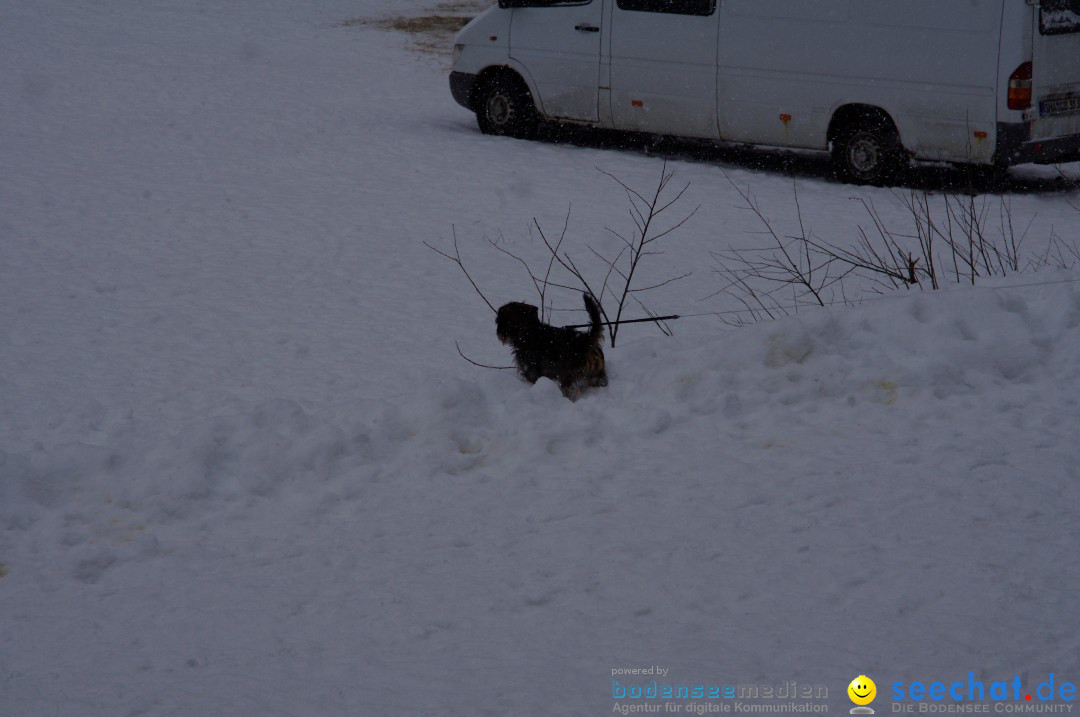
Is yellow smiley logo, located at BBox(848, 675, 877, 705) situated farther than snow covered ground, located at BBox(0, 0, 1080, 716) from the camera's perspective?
No

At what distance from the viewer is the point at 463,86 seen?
1174cm

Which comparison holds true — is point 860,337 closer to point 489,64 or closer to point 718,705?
point 718,705

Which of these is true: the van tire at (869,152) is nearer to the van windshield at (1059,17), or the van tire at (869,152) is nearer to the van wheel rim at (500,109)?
the van windshield at (1059,17)

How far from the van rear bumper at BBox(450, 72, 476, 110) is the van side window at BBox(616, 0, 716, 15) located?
2.04m

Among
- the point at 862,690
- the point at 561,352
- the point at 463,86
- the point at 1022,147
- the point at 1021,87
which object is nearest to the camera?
the point at 862,690

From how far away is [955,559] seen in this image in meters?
3.45

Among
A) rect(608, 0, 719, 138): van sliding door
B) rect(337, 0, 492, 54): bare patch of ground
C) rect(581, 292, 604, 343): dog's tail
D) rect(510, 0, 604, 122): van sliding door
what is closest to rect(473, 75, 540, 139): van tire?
rect(510, 0, 604, 122): van sliding door

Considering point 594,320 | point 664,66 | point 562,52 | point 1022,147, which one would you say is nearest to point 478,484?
point 594,320

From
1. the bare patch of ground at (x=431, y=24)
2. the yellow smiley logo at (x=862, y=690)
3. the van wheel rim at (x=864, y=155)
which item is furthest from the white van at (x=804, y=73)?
the yellow smiley logo at (x=862, y=690)

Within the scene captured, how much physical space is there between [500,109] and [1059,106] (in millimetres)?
5734

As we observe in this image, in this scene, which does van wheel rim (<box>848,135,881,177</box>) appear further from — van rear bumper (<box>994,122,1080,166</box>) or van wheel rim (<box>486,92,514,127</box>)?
van wheel rim (<box>486,92,514,127</box>)

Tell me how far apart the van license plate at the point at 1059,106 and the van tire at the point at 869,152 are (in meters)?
1.21

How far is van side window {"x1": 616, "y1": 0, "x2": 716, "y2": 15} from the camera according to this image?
32.9 feet

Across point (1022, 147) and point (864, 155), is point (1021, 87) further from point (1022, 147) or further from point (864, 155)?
point (864, 155)
